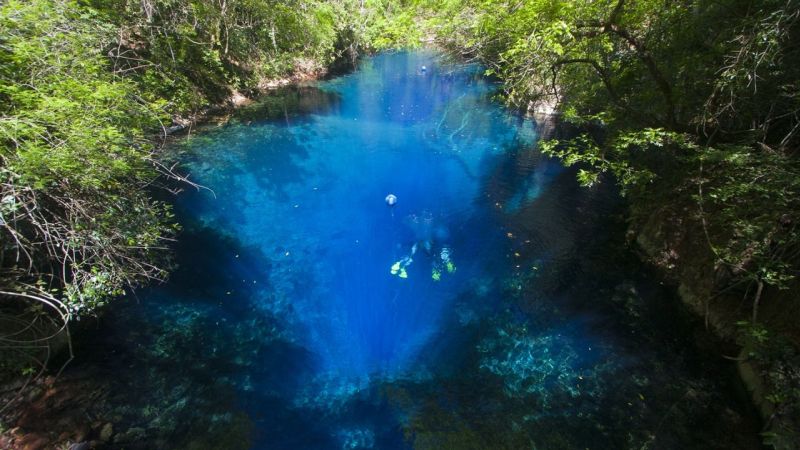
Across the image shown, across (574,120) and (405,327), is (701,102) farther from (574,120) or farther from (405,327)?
(405,327)

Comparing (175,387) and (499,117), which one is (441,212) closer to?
(175,387)

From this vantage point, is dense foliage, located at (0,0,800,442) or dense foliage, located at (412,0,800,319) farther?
dense foliage, located at (412,0,800,319)

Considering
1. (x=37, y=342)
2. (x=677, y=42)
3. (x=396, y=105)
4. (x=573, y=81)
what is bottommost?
(x=37, y=342)

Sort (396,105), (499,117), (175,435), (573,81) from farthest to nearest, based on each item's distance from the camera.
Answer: (396,105)
(499,117)
(573,81)
(175,435)

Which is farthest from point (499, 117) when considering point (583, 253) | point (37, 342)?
point (37, 342)

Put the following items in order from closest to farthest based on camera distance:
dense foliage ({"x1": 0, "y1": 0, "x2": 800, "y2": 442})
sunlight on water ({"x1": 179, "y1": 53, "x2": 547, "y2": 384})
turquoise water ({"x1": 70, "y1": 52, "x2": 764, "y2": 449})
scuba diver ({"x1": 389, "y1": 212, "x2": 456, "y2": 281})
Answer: dense foliage ({"x1": 0, "y1": 0, "x2": 800, "y2": 442})
turquoise water ({"x1": 70, "y1": 52, "x2": 764, "y2": 449})
sunlight on water ({"x1": 179, "y1": 53, "x2": 547, "y2": 384})
scuba diver ({"x1": 389, "y1": 212, "x2": 456, "y2": 281})

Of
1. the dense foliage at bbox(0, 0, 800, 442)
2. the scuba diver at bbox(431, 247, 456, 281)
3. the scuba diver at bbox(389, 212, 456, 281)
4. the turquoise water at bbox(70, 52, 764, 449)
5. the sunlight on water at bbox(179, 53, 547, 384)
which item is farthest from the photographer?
the scuba diver at bbox(389, 212, 456, 281)

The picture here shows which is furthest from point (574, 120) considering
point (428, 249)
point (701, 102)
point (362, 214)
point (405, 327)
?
point (405, 327)

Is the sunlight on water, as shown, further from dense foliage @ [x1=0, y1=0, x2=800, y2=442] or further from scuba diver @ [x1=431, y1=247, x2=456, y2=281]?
dense foliage @ [x1=0, y1=0, x2=800, y2=442]

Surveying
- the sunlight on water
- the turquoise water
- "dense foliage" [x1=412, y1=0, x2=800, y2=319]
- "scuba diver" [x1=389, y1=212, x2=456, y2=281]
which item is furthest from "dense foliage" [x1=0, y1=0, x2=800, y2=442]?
"scuba diver" [x1=389, y1=212, x2=456, y2=281]
